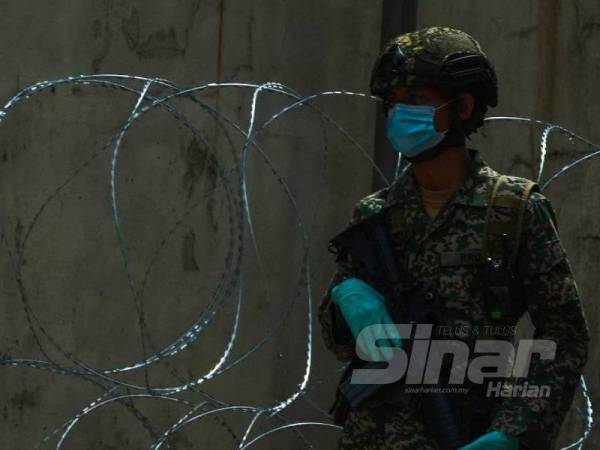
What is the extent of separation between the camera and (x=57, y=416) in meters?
4.41

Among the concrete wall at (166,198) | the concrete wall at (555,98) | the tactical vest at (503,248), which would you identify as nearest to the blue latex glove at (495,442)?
the tactical vest at (503,248)

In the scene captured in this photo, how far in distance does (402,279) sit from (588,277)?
10.7 ft

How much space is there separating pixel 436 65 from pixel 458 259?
41 cm

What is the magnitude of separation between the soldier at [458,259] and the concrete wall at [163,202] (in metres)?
1.69

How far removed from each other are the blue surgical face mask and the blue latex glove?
0.63 m

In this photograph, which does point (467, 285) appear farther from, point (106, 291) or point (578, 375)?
point (106, 291)

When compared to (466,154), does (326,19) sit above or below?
above

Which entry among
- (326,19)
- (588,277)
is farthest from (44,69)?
(588,277)

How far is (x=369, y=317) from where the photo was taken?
8.71ft

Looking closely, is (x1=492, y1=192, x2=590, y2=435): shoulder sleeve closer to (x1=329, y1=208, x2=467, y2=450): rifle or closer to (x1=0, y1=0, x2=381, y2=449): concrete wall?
(x1=329, y1=208, x2=467, y2=450): rifle

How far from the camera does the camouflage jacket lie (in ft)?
8.30

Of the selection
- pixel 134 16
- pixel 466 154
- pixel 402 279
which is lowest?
pixel 402 279

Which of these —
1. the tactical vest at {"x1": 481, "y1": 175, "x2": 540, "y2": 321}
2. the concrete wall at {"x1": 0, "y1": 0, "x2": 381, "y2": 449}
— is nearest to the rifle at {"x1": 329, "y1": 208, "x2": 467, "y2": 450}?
the tactical vest at {"x1": 481, "y1": 175, "x2": 540, "y2": 321}

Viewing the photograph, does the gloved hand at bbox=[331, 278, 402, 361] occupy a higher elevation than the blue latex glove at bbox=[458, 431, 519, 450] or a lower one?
higher
